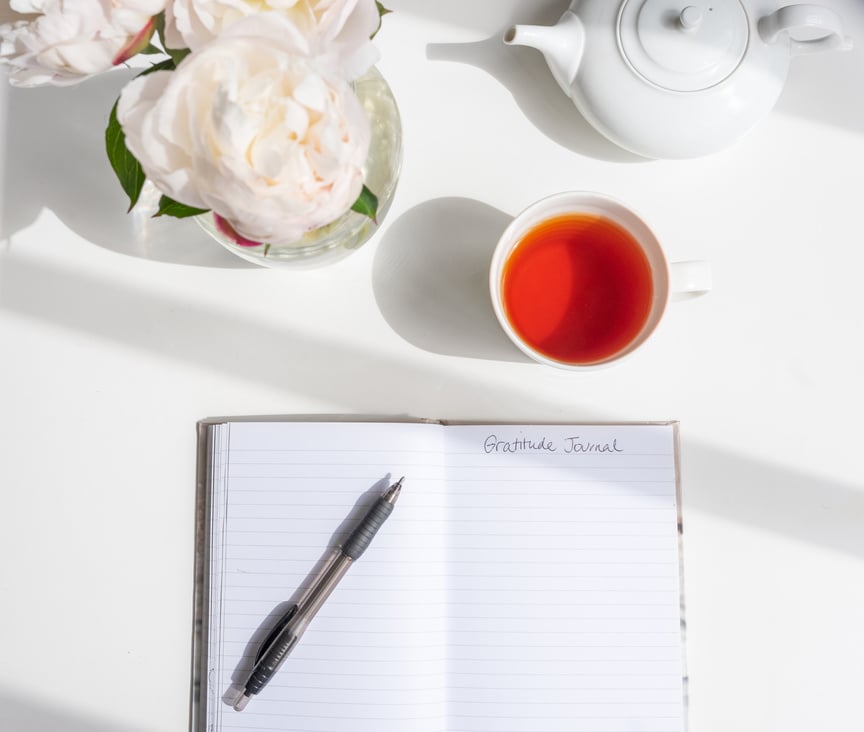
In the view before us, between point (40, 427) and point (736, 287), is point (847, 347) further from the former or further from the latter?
point (40, 427)

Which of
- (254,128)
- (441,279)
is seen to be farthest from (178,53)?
(441,279)

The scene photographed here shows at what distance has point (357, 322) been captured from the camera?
28.8 inches

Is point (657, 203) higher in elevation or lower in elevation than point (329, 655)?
higher

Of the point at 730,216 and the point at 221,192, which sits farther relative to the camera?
the point at 730,216

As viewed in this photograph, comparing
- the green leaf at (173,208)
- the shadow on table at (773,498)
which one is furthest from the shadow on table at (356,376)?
the green leaf at (173,208)

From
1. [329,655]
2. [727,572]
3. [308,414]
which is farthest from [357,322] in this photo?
[727,572]

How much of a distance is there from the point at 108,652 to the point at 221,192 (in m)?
0.53

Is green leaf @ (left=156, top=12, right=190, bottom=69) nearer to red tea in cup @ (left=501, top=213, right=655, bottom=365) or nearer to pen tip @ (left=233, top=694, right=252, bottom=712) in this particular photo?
red tea in cup @ (left=501, top=213, right=655, bottom=365)

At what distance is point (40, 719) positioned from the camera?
71 cm

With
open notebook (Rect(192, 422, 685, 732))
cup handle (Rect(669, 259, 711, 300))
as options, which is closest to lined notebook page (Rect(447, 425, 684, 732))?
open notebook (Rect(192, 422, 685, 732))

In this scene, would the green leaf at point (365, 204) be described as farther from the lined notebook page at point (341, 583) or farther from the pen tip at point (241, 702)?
the pen tip at point (241, 702)

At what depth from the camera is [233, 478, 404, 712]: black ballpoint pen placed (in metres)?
0.67

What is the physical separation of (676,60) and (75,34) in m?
0.47

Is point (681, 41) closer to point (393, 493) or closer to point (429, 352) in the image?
point (429, 352)
